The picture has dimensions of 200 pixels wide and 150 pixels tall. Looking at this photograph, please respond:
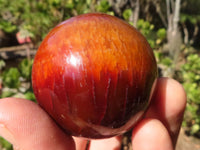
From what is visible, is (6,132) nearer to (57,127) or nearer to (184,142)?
(57,127)

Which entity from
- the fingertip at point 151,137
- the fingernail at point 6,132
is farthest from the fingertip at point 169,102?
the fingernail at point 6,132

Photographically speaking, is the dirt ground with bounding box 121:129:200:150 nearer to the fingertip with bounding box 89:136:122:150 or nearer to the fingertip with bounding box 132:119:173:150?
the fingertip with bounding box 89:136:122:150

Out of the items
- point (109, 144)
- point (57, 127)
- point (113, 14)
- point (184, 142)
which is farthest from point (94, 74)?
point (184, 142)

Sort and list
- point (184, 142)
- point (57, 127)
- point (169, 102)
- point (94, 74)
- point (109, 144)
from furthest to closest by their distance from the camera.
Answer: point (184, 142)
point (109, 144)
point (169, 102)
point (57, 127)
point (94, 74)

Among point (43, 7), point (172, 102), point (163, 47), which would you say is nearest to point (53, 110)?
point (172, 102)

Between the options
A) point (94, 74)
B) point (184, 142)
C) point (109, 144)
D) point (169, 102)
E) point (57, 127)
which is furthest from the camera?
point (184, 142)

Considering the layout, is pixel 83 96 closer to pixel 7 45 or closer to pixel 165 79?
pixel 165 79

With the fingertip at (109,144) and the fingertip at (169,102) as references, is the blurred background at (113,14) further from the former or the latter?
the fingertip at (169,102)
